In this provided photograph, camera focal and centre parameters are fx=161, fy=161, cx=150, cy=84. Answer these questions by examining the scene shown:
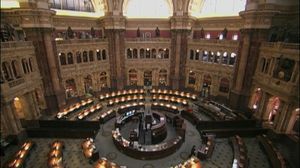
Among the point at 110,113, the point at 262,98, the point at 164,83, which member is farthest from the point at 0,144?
the point at 262,98

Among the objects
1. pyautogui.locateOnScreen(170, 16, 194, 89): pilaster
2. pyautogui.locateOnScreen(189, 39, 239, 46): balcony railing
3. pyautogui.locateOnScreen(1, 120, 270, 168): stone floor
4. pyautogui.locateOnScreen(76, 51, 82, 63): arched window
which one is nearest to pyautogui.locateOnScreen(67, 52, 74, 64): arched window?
pyautogui.locateOnScreen(76, 51, 82, 63): arched window

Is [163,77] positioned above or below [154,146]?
above

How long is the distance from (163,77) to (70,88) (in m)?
17.3

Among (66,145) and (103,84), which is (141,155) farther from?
(103,84)

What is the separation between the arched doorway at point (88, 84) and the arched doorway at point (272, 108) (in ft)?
89.3

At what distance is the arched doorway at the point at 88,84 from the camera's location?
2931cm

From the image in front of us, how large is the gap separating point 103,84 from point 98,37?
8.84 m

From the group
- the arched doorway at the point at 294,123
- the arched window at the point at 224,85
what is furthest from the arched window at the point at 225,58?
the arched doorway at the point at 294,123

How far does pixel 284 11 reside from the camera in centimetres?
1909

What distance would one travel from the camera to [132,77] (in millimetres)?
32812

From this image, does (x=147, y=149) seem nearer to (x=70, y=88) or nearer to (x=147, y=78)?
(x=70, y=88)

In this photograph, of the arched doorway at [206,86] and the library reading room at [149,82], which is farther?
the arched doorway at [206,86]

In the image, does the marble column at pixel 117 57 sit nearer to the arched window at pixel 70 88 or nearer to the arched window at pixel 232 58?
the arched window at pixel 70 88

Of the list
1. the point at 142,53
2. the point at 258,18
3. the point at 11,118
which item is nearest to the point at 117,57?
the point at 142,53
